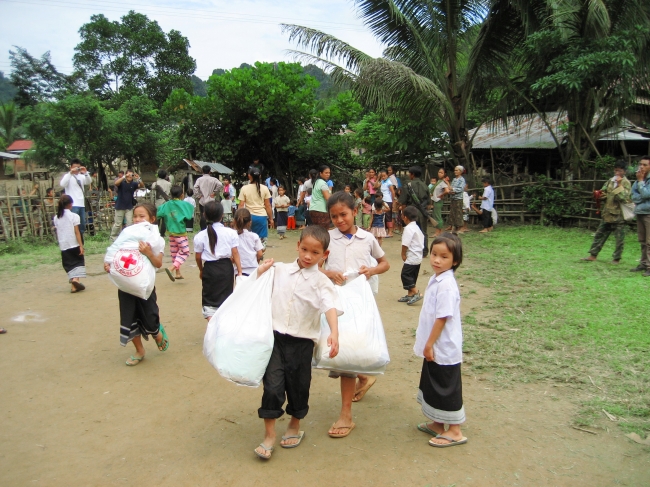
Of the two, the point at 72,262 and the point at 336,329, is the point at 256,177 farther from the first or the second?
the point at 336,329

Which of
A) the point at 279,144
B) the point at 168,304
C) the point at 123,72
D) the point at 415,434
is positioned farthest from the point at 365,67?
the point at 123,72

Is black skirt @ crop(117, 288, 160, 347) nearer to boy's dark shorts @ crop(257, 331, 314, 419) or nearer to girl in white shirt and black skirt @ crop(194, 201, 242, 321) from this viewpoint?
girl in white shirt and black skirt @ crop(194, 201, 242, 321)

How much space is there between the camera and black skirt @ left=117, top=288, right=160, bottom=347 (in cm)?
486

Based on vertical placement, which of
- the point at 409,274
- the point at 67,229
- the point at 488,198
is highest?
the point at 67,229

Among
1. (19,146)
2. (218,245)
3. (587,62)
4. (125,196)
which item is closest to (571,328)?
(218,245)

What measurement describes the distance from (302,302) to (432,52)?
510 inches

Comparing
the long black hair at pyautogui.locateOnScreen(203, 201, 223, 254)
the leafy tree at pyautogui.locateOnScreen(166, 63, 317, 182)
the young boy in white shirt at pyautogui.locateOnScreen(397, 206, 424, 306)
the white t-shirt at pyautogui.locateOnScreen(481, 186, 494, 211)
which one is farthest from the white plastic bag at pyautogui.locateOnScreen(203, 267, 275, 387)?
the leafy tree at pyautogui.locateOnScreen(166, 63, 317, 182)

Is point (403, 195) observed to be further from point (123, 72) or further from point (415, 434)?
point (123, 72)

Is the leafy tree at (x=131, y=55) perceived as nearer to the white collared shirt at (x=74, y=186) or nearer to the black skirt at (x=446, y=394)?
the white collared shirt at (x=74, y=186)

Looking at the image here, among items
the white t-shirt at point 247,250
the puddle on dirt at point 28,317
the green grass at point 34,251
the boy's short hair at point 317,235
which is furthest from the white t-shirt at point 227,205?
the boy's short hair at point 317,235

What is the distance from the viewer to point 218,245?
5.26 meters

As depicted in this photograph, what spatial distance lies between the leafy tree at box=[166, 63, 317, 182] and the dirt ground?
13.1 meters

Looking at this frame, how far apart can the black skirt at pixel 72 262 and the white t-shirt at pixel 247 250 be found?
10.3 feet

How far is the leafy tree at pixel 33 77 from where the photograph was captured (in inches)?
1353
